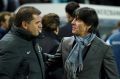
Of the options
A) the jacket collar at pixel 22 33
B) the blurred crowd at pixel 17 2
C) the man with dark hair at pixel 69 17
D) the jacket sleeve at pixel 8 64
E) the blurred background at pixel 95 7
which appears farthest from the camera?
the blurred crowd at pixel 17 2

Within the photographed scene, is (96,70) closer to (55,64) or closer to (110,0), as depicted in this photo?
(55,64)

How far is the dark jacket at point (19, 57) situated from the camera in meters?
6.34

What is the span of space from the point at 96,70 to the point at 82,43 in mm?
368

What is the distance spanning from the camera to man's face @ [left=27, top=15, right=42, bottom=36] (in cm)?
655

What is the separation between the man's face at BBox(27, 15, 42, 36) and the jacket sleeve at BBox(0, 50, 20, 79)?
383mm

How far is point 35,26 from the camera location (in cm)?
660

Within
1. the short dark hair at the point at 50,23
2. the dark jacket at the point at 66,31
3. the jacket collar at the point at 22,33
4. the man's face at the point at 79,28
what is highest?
the jacket collar at the point at 22,33

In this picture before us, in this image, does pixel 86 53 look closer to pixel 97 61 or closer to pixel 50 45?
pixel 97 61

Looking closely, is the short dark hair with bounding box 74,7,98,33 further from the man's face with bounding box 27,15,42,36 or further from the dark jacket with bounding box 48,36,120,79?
the man's face with bounding box 27,15,42,36

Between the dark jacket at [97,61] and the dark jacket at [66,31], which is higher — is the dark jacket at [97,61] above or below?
above

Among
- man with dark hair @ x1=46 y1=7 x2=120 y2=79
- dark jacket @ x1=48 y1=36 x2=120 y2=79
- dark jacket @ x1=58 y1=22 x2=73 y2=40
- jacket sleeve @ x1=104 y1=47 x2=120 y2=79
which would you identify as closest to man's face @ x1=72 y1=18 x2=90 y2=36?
man with dark hair @ x1=46 y1=7 x2=120 y2=79

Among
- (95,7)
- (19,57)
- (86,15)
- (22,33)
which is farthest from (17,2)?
(19,57)

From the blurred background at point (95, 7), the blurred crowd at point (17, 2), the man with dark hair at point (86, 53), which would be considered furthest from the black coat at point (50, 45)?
the blurred crowd at point (17, 2)

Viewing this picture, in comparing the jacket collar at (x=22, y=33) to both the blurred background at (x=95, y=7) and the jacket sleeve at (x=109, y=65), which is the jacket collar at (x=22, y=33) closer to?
the jacket sleeve at (x=109, y=65)
